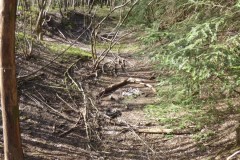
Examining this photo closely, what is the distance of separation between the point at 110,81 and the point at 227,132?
4645 millimetres

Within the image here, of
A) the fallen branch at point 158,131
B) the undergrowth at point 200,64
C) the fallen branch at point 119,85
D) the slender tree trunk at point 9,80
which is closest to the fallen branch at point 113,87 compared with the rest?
the fallen branch at point 119,85

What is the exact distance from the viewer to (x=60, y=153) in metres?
5.61

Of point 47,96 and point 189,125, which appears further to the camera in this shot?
point 47,96

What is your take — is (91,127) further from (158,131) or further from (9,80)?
(9,80)

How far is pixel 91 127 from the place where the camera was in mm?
6617

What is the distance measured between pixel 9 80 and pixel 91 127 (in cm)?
289

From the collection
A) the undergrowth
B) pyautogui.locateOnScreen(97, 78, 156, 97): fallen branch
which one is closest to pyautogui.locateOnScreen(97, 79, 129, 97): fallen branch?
pyautogui.locateOnScreen(97, 78, 156, 97): fallen branch

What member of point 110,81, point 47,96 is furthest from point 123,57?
point 47,96

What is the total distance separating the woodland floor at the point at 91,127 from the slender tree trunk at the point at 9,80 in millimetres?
1135

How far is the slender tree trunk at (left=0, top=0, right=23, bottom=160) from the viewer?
154 inches

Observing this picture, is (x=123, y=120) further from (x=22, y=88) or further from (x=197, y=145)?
(x=22, y=88)

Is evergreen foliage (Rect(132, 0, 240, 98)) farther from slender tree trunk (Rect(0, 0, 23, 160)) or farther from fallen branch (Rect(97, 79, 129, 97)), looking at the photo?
slender tree trunk (Rect(0, 0, 23, 160))

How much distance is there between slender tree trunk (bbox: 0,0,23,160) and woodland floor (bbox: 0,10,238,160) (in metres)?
1.13

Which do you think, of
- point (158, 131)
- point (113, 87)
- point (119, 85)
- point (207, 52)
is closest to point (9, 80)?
point (207, 52)
